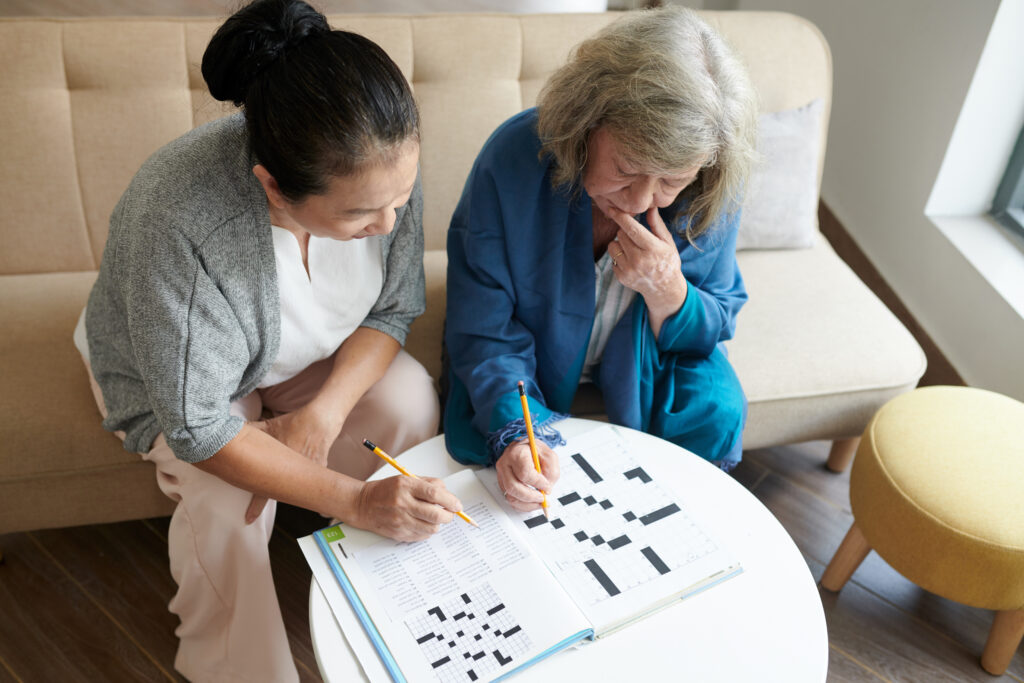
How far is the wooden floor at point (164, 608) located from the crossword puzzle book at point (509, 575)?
0.63m

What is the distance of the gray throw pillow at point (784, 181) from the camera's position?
1922 mm

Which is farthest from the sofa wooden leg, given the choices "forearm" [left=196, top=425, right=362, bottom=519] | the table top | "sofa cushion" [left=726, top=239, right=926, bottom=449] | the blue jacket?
"forearm" [left=196, top=425, right=362, bottom=519]

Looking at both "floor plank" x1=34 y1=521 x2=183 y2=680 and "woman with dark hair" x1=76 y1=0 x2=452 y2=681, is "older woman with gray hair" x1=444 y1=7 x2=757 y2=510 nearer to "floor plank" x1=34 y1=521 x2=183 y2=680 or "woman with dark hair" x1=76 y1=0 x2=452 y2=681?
"woman with dark hair" x1=76 y1=0 x2=452 y2=681

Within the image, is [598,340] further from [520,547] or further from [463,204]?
[520,547]

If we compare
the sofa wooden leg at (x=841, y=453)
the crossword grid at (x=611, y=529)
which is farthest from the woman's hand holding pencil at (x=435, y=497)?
the sofa wooden leg at (x=841, y=453)

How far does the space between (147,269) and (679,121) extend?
769 millimetres

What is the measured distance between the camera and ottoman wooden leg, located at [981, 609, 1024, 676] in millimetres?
1541

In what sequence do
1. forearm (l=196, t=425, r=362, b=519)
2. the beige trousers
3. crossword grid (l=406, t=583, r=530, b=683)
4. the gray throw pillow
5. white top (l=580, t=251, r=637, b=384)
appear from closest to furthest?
crossword grid (l=406, t=583, r=530, b=683), forearm (l=196, t=425, r=362, b=519), the beige trousers, white top (l=580, t=251, r=637, b=384), the gray throw pillow

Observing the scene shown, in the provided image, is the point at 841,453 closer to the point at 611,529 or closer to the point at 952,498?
the point at 952,498

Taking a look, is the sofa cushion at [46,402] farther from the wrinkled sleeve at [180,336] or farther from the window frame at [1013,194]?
the window frame at [1013,194]

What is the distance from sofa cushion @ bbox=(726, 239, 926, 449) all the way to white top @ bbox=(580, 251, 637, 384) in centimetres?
34

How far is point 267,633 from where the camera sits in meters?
1.39

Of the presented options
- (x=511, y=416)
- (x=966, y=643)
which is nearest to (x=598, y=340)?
(x=511, y=416)

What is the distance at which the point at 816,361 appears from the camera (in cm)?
171
